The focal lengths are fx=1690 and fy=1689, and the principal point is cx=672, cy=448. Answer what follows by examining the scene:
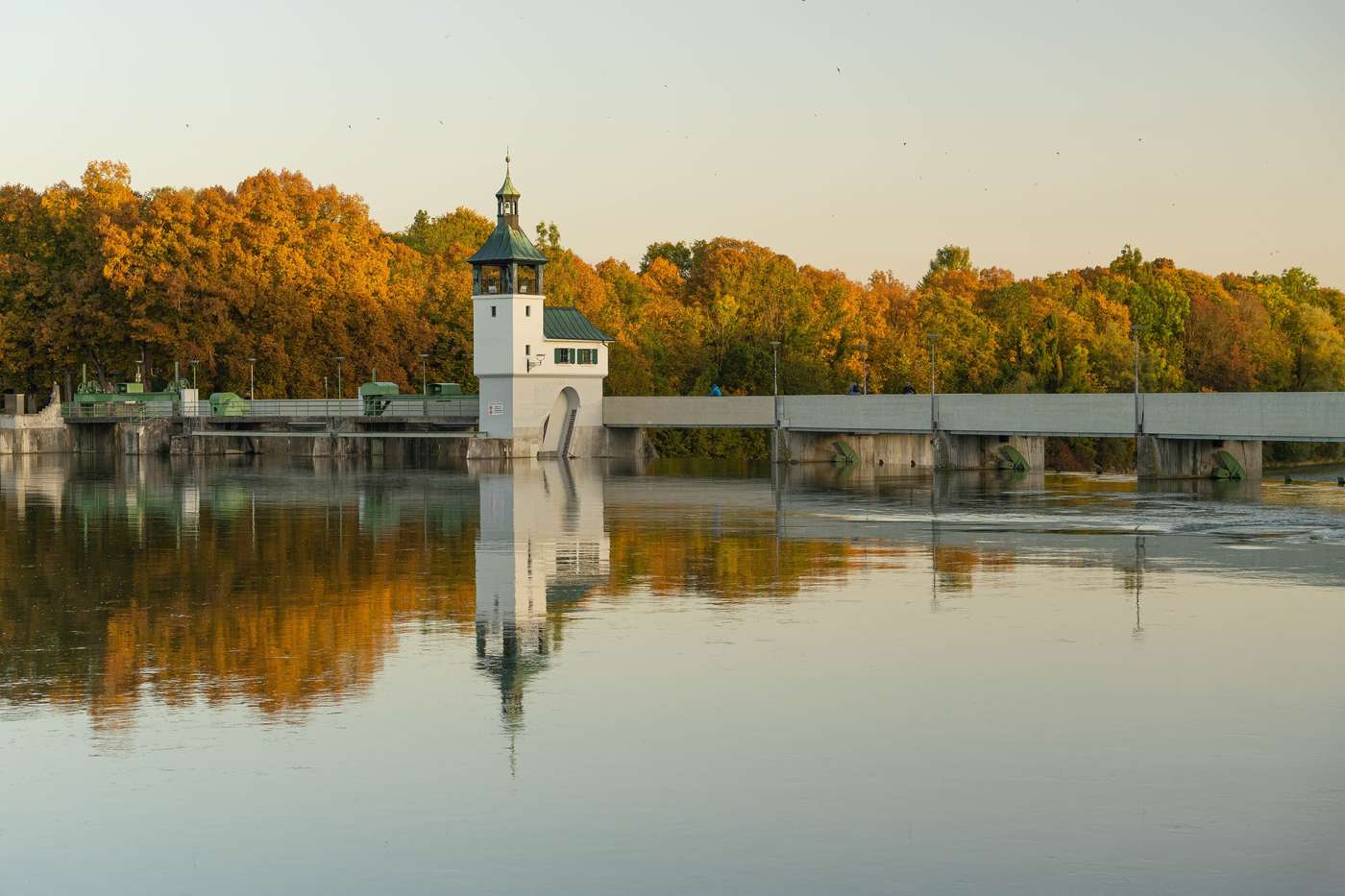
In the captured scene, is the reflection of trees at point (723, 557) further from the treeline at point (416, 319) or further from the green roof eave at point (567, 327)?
the treeline at point (416, 319)

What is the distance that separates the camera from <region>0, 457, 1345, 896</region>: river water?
437 inches

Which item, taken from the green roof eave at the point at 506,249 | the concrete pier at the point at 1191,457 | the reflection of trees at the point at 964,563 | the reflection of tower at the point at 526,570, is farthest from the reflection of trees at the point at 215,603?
the green roof eave at the point at 506,249

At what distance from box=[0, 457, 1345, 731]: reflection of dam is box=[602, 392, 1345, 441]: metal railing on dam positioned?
217 centimetres

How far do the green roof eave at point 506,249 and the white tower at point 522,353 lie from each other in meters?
0.04

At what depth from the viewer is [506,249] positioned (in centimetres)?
7269

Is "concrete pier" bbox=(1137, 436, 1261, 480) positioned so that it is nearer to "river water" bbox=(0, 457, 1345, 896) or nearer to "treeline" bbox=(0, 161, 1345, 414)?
"river water" bbox=(0, 457, 1345, 896)

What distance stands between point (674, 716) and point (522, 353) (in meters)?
57.3

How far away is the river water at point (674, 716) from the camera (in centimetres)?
1110

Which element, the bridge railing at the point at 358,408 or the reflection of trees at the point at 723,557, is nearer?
the reflection of trees at the point at 723,557

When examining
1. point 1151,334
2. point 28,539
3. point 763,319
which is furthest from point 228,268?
point 28,539

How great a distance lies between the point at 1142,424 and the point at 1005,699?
39.1 metres

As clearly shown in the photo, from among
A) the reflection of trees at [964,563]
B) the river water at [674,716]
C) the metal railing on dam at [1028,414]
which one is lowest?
the river water at [674,716]

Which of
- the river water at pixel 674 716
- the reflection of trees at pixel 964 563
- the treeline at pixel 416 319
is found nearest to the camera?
the river water at pixel 674 716

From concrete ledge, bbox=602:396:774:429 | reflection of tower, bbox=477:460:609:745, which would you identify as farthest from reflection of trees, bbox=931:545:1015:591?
concrete ledge, bbox=602:396:774:429
